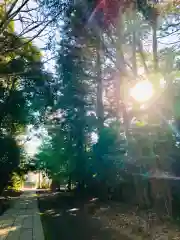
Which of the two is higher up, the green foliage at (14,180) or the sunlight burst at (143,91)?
the sunlight burst at (143,91)

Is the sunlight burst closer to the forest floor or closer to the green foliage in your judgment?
the forest floor

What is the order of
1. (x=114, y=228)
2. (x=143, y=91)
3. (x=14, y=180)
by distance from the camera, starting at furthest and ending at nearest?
(x=14, y=180)
(x=143, y=91)
(x=114, y=228)

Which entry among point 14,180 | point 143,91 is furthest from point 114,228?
point 14,180

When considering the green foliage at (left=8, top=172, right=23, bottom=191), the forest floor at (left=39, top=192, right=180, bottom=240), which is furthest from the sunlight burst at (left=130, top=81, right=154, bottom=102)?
the green foliage at (left=8, top=172, right=23, bottom=191)

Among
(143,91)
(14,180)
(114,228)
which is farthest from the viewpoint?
(14,180)

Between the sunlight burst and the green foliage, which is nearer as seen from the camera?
the sunlight burst

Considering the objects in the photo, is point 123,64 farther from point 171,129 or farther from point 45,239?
point 45,239

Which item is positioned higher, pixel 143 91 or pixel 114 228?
pixel 143 91

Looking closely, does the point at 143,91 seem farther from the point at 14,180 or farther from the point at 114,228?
the point at 14,180

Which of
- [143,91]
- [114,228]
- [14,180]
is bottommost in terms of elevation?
[114,228]

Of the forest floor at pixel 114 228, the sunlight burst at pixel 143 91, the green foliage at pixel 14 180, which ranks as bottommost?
the forest floor at pixel 114 228

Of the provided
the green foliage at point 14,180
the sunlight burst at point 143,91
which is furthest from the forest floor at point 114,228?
the green foliage at point 14,180

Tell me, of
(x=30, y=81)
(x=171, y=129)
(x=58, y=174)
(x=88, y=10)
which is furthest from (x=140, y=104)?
(x=58, y=174)

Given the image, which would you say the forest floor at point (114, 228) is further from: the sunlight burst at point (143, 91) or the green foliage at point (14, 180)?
the green foliage at point (14, 180)
